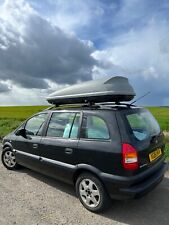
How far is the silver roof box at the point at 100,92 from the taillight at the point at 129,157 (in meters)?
1.03

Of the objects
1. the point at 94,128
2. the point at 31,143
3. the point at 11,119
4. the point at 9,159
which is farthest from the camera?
the point at 11,119

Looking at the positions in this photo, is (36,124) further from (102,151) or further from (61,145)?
(102,151)

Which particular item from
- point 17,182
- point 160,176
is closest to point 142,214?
point 160,176

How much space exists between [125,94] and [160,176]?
5.14ft

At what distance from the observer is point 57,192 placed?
5.12 meters

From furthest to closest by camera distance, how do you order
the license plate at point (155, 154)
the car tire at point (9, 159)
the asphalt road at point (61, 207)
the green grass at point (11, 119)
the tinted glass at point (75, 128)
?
1. the green grass at point (11, 119)
2. the car tire at point (9, 159)
3. the tinted glass at point (75, 128)
4. the license plate at point (155, 154)
5. the asphalt road at point (61, 207)

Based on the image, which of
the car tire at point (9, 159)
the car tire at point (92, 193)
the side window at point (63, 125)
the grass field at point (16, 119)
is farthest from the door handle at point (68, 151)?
the grass field at point (16, 119)

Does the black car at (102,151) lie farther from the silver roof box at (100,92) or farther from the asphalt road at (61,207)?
the asphalt road at (61,207)

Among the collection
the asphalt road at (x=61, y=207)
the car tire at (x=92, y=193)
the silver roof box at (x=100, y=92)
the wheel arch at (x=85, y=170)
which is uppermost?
the silver roof box at (x=100, y=92)

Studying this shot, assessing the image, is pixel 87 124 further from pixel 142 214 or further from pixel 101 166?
pixel 142 214

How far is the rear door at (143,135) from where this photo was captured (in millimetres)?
4074

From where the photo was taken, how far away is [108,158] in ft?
13.3

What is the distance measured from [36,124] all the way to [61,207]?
78.9 inches

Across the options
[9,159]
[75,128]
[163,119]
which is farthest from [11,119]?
[75,128]
